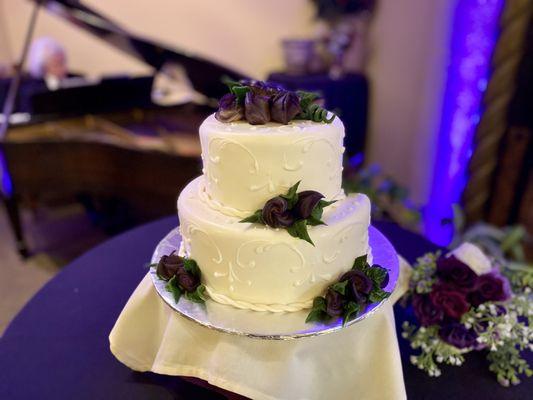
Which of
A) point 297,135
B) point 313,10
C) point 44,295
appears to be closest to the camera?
point 297,135

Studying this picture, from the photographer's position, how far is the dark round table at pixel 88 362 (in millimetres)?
1242

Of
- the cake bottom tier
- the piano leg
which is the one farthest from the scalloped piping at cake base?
the piano leg

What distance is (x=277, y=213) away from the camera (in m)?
1.05

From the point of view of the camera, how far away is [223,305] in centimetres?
117

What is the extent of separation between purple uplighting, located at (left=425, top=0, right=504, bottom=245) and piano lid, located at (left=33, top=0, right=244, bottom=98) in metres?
1.51

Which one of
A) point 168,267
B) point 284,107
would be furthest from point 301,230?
point 168,267

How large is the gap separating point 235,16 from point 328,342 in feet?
14.2

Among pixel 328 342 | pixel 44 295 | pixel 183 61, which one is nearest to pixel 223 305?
pixel 328 342

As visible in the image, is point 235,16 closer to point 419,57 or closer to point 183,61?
point 183,61

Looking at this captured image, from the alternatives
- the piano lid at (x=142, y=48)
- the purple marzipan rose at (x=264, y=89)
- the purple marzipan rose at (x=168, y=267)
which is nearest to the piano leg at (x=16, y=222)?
the piano lid at (x=142, y=48)

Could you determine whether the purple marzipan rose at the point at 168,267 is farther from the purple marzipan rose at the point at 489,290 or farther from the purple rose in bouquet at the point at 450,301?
the purple marzipan rose at the point at 489,290

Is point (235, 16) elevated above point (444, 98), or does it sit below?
above

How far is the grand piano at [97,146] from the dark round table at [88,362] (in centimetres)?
121

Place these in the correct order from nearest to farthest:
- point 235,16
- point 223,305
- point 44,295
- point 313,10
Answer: point 223,305
point 44,295
point 313,10
point 235,16
